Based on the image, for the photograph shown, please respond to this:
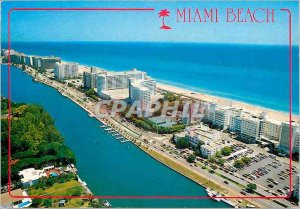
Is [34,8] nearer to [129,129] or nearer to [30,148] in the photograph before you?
[30,148]

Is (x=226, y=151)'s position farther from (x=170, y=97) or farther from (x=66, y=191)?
(x=170, y=97)

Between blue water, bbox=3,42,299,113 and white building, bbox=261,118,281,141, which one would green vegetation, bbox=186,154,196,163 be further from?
blue water, bbox=3,42,299,113

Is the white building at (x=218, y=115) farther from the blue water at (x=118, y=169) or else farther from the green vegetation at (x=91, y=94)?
the green vegetation at (x=91, y=94)

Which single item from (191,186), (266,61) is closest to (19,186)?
(191,186)

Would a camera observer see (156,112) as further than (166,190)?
Yes

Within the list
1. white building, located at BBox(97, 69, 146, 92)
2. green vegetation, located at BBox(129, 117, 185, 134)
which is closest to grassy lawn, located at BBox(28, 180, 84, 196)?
green vegetation, located at BBox(129, 117, 185, 134)

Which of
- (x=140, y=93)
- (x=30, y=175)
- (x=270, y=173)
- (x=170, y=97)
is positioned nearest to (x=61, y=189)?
(x=30, y=175)
